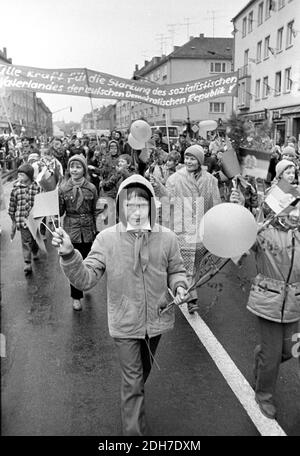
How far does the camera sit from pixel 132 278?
9.36 feet

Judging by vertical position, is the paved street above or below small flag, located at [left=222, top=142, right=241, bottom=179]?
below

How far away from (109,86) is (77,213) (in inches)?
234

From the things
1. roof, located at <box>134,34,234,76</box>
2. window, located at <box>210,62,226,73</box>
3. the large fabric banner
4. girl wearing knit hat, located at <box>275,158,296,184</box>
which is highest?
roof, located at <box>134,34,234,76</box>

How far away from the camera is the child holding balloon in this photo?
3121 mm

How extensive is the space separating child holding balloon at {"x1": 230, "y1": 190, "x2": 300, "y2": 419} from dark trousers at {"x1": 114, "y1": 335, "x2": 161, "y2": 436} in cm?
80

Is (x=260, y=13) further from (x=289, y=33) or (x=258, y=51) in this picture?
(x=289, y=33)

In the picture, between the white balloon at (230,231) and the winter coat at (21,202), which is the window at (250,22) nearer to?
the winter coat at (21,202)

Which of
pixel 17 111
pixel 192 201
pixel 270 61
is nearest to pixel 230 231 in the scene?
pixel 192 201

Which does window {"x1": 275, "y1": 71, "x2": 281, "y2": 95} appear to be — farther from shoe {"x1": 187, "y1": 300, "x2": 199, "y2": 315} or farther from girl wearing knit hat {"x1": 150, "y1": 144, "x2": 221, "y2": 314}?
shoe {"x1": 187, "y1": 300, "x2": 199, "y2": 315}

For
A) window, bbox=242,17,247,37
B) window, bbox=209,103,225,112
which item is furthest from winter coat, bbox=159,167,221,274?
window, bbox=209,103,225,112

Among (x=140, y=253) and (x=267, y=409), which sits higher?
(x=140, y=253)

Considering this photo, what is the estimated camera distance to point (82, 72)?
10.2 metres

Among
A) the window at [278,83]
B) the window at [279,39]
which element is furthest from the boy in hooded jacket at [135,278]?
the window at [279,39]

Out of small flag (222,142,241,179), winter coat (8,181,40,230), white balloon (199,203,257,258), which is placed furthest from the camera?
winter coat (8,181,40,230)
